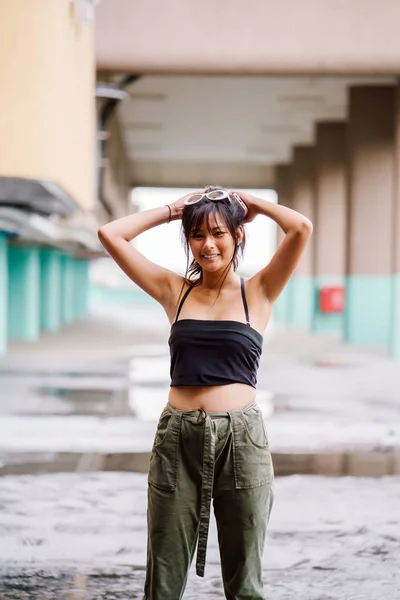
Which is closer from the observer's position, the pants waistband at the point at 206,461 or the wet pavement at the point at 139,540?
the pants waistband at the point at 206,461

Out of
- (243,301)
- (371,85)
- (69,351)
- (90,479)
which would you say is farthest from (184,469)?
(371,85)

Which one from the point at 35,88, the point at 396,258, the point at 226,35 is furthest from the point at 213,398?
the point at 396,258

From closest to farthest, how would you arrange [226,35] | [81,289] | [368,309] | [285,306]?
[226,35] → [368,309] → [285,306] → [81,289]

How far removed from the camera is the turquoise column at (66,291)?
1253 inches

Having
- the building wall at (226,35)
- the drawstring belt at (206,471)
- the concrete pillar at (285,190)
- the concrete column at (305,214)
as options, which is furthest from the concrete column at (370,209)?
the drawstring belt at (206,471)

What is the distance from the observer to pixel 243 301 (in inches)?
118

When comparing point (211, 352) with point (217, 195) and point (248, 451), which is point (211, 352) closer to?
point (248, 451)

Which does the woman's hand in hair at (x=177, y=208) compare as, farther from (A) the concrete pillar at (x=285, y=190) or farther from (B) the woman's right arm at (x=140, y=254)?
(A) the concrete pillar at (x=285, y=190)

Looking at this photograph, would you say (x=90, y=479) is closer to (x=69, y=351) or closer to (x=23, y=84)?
(x=23, y=84)

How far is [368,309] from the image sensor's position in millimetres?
21125

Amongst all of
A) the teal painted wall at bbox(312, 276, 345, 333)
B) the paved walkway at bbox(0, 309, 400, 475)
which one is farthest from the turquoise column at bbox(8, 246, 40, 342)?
the teal painted wall at bbox(312, 276, 345, 333)

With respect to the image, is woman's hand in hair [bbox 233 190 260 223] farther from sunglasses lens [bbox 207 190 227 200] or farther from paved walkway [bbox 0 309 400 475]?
paved walkway [bbox 0 309 400 475]

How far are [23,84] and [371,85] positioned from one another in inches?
487

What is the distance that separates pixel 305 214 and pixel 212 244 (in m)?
29.1
